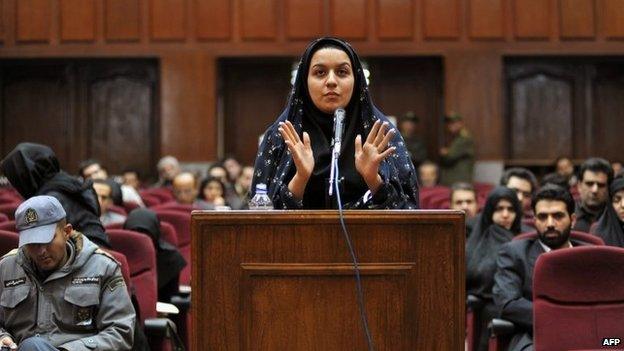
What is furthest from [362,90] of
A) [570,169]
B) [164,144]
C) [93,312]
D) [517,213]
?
[164,144]

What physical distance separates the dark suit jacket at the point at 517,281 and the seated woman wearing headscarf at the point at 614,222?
3.09 ft

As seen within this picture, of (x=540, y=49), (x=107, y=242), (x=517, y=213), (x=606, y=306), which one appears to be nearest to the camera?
(x=606, y=306)

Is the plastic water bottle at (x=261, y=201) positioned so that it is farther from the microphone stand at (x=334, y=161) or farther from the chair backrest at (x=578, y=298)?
the chair backrest at (x=578, y=298)

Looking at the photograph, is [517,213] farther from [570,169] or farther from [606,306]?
[570,169]

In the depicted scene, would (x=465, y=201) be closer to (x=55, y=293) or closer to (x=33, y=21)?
(x=55, y=293)

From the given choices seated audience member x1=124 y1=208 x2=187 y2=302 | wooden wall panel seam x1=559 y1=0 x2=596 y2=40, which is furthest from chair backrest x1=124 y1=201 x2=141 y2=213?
wooden wall panel seam x1=559 y1=0 x2=596 y2=40

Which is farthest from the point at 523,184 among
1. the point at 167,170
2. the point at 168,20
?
the point at 168,20

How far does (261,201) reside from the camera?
368 cm

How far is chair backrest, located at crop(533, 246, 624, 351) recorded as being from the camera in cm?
500

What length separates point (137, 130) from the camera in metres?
17.6

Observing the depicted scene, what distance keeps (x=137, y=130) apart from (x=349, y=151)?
14.1 meters

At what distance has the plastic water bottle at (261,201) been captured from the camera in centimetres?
363

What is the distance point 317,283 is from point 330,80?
0.84 metres

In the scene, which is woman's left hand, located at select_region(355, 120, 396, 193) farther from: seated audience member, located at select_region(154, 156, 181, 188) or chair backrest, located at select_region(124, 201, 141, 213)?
seated audience member, located at select_region(154, 156, 181, 188)
